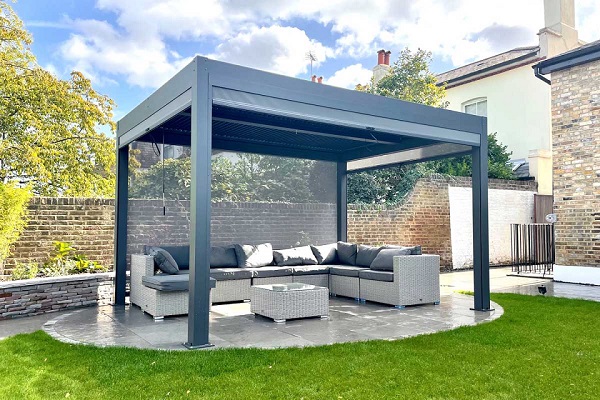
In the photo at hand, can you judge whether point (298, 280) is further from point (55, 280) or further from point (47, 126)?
point (47, 126)

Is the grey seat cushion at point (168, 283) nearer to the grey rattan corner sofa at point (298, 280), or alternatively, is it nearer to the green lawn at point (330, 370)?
the grey rattan corner sofa at point (298, 280)

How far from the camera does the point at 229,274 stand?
7.88m

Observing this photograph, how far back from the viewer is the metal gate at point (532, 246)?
43.1ft

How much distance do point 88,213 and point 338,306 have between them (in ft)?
14.8

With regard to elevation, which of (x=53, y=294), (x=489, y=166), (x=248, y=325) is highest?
(x=489, y=166)

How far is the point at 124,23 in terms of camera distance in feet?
41.0

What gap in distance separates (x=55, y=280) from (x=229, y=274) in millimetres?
2525

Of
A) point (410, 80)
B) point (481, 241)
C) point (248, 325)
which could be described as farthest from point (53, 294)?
point (410, 80)

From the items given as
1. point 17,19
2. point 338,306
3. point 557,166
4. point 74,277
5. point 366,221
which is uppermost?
point 17,19

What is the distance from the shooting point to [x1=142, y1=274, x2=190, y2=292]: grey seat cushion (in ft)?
21.6

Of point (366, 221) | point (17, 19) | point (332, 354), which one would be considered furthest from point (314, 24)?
point (332, 354)

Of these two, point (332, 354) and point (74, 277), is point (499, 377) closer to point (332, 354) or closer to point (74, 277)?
point (332, 354)

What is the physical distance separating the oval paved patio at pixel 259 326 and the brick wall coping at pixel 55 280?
504 millimetres

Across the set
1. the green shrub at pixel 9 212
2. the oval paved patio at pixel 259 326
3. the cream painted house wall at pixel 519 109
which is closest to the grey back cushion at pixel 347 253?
the oval paved patio at pixel 259 326
